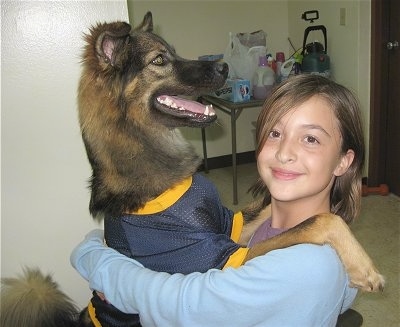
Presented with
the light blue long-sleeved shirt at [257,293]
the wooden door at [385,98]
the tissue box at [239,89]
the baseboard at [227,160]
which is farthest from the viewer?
the baseboard at [227,160]

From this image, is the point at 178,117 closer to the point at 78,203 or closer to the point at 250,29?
the point at 78,203

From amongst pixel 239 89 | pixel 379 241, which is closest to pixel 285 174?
pixel 379 241

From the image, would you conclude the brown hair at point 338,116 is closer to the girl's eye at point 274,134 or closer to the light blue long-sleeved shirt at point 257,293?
the girl's eye at point 274,134

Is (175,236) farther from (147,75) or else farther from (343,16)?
(343,16)

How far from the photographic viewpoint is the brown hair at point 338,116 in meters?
1.12

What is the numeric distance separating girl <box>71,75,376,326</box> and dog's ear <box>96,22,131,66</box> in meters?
0.50

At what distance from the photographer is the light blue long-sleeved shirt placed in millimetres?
872

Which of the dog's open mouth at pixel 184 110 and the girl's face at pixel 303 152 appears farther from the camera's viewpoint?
the dog's open mouth at pixel 184 110

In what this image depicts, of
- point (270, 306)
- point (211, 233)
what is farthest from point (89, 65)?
point (270, 306)

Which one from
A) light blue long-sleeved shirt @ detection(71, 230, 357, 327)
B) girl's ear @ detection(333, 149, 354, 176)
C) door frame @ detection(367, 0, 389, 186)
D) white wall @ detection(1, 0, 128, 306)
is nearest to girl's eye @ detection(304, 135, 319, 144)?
girl's ear @ detection(333, 149, 354, 176)

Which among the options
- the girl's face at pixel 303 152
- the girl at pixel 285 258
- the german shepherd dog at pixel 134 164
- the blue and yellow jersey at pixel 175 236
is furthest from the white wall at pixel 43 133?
the girl's face at pixel 303 152

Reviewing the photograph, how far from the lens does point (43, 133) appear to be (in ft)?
4.88

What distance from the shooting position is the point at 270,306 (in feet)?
2.89

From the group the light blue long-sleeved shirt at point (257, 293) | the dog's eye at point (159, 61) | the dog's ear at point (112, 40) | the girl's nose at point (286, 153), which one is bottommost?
the light blue long-sleeved shirt at point (257, 293)
